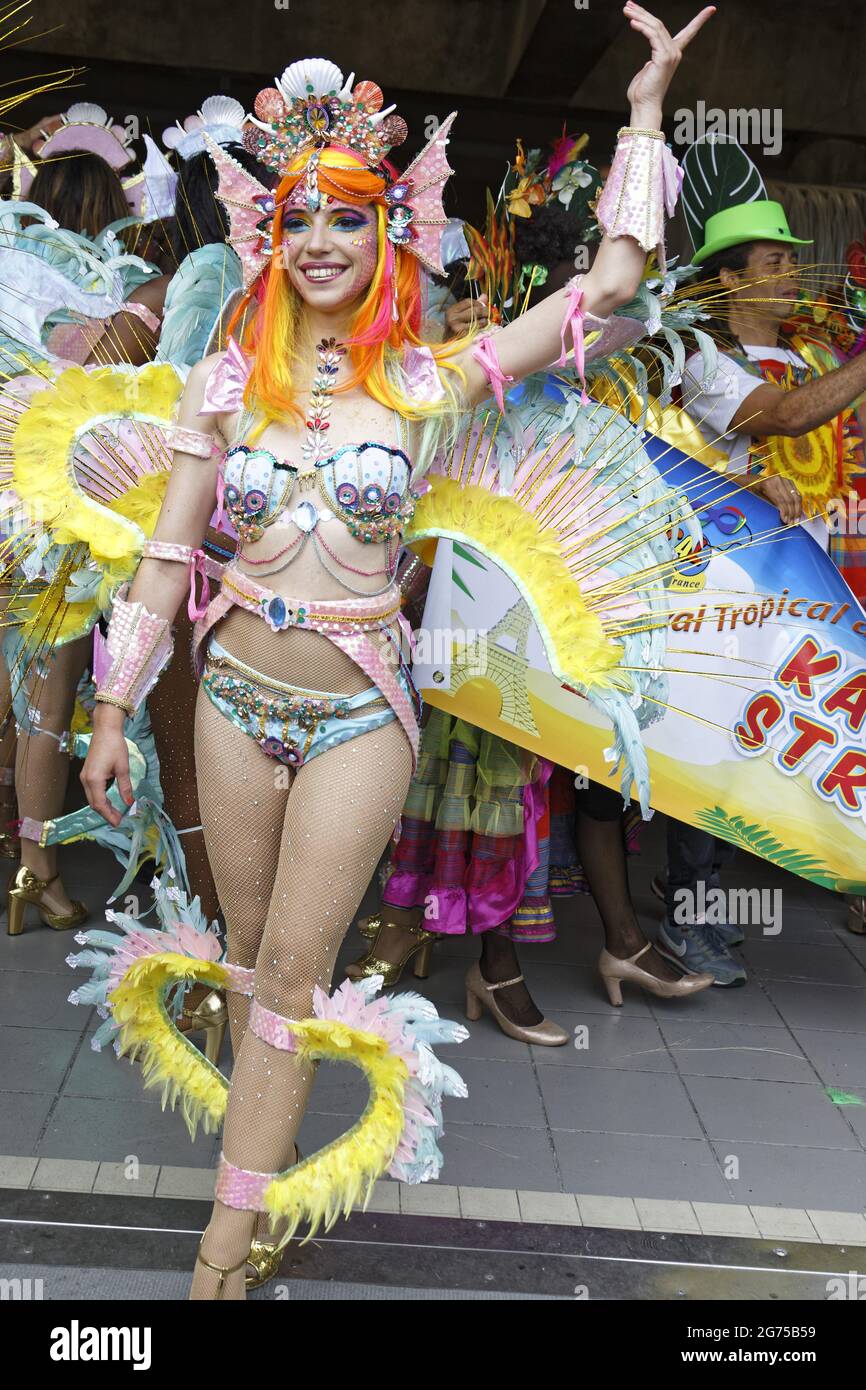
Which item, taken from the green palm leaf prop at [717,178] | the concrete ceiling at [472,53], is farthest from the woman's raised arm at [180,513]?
the concrete ceiling at [472,53]

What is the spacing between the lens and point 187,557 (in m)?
2.17

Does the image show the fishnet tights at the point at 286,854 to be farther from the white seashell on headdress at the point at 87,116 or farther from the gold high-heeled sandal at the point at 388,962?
the white seashell on headdress at the point at 87,116

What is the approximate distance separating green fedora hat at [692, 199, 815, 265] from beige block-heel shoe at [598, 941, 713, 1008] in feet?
5.97

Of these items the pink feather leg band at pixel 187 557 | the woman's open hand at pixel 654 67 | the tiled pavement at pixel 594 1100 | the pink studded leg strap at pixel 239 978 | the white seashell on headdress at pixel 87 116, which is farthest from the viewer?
the white seashell on headdress at pixel 87 116

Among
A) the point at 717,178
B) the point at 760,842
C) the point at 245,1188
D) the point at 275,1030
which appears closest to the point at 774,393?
the point at 717,178

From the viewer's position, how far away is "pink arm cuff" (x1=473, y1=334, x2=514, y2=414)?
6.86 feet

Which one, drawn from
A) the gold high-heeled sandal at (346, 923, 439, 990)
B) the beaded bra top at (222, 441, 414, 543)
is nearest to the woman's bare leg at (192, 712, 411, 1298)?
the beaded bra top at (222, 441, 414, 543)

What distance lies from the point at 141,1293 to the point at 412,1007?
67cm

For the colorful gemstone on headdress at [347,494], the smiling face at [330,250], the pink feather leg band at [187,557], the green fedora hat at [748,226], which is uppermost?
the green fedora hat at [748,226]

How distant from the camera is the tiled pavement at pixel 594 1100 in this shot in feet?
8.59

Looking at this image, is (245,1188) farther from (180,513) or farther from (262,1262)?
(180,513)

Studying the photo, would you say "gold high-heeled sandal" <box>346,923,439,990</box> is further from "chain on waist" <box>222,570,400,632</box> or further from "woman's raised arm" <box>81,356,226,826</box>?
"chain on waist" <box>222,570,400,632</box>

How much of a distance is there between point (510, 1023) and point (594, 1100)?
0.31 metres

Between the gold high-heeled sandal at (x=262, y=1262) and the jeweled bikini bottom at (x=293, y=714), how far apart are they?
83 cm
